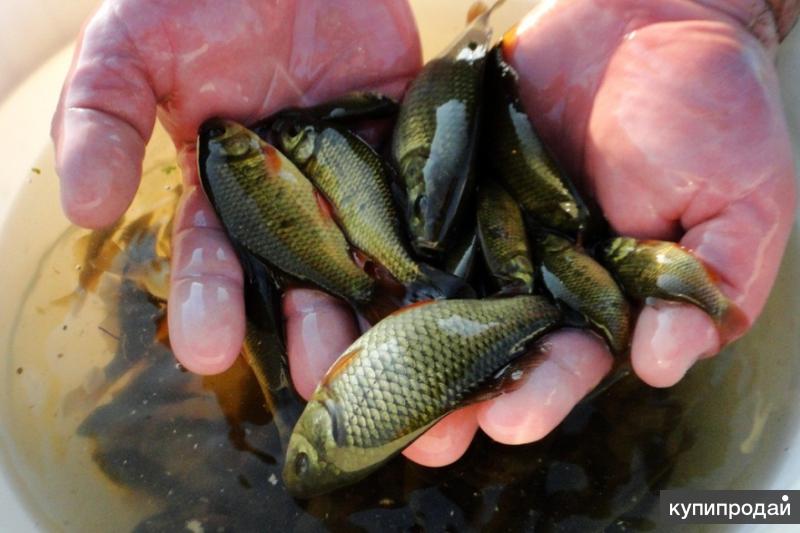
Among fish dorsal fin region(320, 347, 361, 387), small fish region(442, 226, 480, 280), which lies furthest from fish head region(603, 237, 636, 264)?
fish dorsal fin region(320, 347, 361, 387)

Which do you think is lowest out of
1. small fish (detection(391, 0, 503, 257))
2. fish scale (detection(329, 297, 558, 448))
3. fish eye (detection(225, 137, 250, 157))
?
fish scale (detection(329, 297, 558, 448))

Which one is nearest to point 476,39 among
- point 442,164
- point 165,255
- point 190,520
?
point 442,164

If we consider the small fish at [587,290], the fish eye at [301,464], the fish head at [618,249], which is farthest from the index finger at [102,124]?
the fish head at [618,249]

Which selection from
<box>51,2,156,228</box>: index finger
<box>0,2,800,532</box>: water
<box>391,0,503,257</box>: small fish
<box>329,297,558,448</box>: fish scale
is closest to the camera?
<box>329,297,558,448</box>: fish scale

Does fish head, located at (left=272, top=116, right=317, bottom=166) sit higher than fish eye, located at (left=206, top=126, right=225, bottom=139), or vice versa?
fish eye, located at (left=206, top=126, right=225, bottom=139)

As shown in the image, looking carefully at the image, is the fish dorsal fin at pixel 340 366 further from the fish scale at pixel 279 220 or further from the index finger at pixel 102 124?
the index finger at pixel 102 124

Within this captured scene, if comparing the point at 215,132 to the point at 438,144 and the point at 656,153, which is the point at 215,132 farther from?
the point at 656,153

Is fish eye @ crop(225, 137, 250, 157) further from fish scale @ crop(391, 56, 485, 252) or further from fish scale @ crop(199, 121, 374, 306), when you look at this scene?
fish scale @ crop(391, 56, 485, 252)
